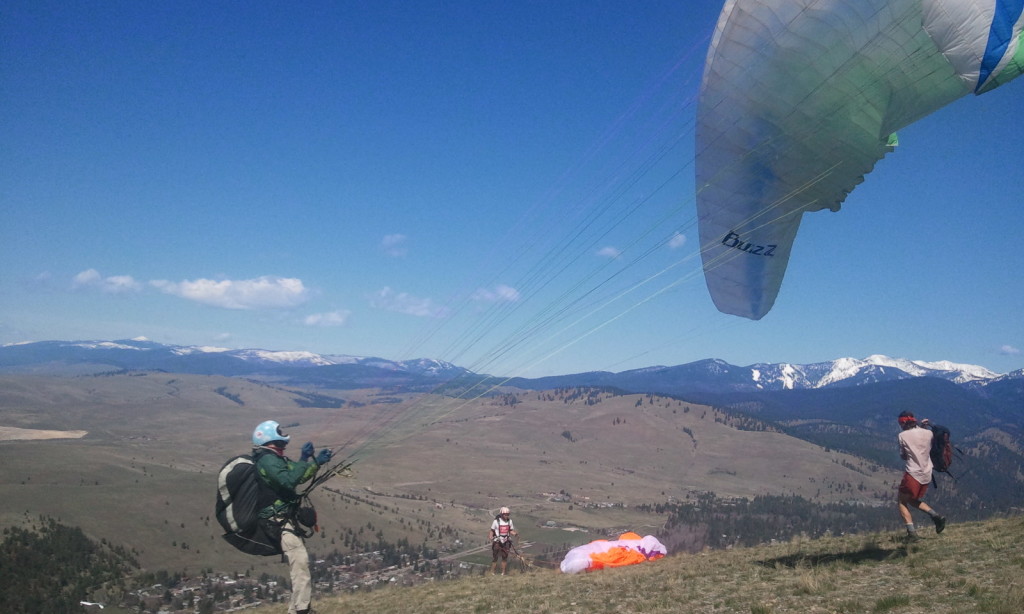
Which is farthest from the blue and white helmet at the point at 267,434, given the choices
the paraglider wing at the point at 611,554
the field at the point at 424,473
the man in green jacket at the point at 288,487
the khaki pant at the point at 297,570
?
the paraglider wing at the point at 611,554

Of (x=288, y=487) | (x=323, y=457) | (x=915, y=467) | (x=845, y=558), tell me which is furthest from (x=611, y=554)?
(x=288, y=487)

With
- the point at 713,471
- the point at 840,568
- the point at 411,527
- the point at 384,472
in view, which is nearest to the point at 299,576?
the point at 840,568

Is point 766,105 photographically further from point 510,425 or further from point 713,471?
point 510,425

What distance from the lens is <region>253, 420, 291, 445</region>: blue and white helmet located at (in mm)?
6520

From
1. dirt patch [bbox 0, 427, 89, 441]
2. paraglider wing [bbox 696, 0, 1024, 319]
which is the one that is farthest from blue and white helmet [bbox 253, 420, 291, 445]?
dirt patch [bbox 0, 427, 89, 441]

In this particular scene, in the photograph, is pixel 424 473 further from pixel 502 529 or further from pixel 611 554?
pixel 502 529

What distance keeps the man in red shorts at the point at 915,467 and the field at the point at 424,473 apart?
20.3ft

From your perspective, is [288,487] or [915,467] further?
[915,467]

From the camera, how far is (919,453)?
8.02 meters

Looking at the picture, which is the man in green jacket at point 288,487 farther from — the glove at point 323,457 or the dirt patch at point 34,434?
the dirt patch at point 34,434

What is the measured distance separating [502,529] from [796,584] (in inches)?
321

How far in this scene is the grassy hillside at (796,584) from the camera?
19.0 feet

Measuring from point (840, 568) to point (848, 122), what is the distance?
23.8 feet

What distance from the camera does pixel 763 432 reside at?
182m
